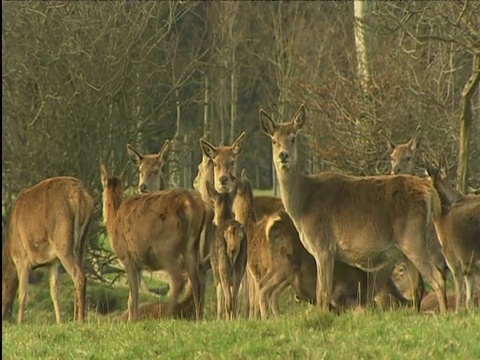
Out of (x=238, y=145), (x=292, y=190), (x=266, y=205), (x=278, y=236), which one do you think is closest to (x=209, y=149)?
(x=238, y=145)

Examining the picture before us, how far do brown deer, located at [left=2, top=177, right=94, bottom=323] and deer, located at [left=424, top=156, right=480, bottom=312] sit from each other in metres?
4.07

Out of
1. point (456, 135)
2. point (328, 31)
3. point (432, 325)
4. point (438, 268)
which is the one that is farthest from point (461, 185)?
point (328, 31)

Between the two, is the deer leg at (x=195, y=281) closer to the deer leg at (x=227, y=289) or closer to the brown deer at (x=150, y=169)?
the deer leg at (x=227, y=289)

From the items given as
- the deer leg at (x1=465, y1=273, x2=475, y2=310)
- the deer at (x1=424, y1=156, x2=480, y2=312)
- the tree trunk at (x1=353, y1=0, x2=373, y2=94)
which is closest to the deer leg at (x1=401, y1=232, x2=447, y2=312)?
the deer at (x1=424, y1=156, x2=480, y2=312)

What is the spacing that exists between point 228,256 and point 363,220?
4.79 feet

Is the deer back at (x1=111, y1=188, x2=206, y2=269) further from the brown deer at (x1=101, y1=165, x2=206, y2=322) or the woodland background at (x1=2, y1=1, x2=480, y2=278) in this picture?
the woodland background at (x1=2, y1=1, x2=480, y2=278)

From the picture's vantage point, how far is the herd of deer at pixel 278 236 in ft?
43.5

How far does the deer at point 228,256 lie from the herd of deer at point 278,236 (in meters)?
0.01

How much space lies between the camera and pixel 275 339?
34.6 ft

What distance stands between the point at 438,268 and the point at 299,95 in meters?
12.3

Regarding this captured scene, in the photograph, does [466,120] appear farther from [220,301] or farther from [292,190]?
[220,301]

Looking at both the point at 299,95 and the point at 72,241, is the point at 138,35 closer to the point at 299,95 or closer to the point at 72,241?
the point at 299,95

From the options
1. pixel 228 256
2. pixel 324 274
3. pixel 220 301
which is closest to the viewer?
pixel 324 274

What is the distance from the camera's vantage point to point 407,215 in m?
13.1
